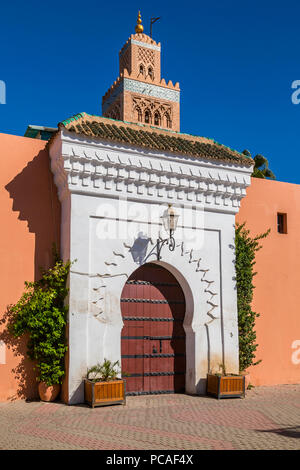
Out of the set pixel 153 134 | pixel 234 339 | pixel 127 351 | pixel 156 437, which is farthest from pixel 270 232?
pixel 156 437

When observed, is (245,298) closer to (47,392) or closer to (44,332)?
(44,332)

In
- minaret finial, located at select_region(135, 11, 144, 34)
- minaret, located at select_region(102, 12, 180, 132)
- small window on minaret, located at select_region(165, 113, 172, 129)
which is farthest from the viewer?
minaret finial, located at select_region(135, 11, 144, 34)

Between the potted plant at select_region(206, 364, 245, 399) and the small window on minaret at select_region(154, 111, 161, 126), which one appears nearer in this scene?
the potted plant at select_region(206, 364, 245, 399)

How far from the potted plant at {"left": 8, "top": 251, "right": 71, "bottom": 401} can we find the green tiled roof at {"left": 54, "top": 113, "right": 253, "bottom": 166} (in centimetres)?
276

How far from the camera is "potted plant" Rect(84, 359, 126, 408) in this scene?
845 centimetres

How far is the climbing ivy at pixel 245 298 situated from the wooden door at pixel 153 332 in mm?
1516

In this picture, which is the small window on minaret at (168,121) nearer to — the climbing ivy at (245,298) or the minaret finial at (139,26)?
the minaret finial at (139,26)

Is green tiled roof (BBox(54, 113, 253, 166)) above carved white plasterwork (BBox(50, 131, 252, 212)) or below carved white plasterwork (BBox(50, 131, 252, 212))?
above

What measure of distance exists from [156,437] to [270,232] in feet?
23.8

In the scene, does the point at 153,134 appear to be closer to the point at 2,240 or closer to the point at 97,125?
the point at 97,125

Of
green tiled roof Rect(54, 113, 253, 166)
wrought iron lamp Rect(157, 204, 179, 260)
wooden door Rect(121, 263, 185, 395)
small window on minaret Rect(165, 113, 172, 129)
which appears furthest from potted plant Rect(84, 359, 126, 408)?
small window on minaret Rect(165, 113, 172, 129)

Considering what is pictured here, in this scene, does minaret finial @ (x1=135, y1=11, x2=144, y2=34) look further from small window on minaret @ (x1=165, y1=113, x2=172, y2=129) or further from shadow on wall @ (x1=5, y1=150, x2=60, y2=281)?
shadow on wall @ (x1=5, y1=150, x2=60, y2=281)

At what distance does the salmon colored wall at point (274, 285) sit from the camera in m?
11.9

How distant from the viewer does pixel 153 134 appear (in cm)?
1094
